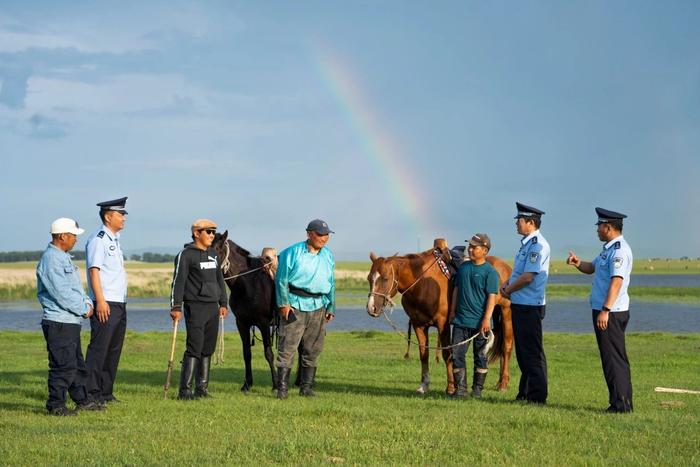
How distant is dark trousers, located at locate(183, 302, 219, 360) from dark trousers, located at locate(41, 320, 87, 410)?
6.35 feet

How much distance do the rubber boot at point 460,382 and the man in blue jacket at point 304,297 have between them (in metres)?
1.92

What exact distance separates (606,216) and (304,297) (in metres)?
4.23

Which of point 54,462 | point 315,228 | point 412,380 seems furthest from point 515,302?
point 54,462

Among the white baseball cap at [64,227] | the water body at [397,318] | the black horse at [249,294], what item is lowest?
the water body at [397,318]

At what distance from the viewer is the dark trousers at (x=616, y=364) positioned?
10.6 meters

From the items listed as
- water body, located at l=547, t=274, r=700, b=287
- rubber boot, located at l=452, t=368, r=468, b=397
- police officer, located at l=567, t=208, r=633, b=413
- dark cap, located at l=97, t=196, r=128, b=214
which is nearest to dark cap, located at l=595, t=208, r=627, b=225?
police officer, located at l=567, t=208, r=633, b=413

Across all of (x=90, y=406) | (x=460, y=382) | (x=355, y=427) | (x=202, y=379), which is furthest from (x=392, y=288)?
(x=90, y=406)

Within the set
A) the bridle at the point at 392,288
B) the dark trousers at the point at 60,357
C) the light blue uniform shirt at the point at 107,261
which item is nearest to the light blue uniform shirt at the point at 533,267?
the bridle at the point at 392,288

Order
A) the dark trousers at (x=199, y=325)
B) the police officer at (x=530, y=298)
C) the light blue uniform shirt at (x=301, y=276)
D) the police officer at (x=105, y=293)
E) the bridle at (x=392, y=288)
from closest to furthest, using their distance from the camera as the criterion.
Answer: the police officer at (x=105, y=293) → the police officer at (x=530, y=298) → the dark trousers at (x=199, y=325) → the light blue uniform shirt at (x=301, y=276) → the bridle at (x=392, y=288)

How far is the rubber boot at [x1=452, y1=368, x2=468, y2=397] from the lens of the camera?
487 inches

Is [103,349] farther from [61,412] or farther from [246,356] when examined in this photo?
[246,356]

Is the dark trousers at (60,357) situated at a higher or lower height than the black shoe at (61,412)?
higher

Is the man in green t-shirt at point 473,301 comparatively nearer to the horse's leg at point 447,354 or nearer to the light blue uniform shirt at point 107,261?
the horse's leg at point 447,354

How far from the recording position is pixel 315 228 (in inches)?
483
